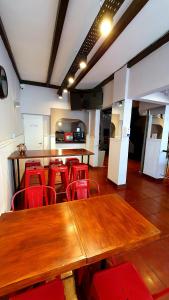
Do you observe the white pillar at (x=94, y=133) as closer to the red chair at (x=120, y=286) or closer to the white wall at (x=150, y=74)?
the white wall at (x=150, y=74)

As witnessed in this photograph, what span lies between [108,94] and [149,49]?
6.25 ft

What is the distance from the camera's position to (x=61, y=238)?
38.1 inches

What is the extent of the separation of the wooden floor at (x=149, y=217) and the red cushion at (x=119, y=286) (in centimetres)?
64

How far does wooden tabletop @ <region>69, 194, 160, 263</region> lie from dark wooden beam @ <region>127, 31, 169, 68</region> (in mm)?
2547

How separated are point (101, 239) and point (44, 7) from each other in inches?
104

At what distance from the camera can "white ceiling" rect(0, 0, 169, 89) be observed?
1806mm

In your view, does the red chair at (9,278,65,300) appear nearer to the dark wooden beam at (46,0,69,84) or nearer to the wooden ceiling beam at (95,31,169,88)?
the dark wooden beam at (46,0,69,84)

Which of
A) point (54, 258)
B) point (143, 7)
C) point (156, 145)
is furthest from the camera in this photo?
point (156, 145)

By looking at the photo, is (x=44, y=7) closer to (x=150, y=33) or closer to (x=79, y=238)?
(x=150, y=33)

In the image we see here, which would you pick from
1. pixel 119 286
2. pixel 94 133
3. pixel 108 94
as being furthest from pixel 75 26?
pixel 94 133

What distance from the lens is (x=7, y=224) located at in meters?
1.09

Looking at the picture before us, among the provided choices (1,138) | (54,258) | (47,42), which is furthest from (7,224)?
(47,42)

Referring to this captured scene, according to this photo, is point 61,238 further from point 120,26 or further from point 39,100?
point 39,100

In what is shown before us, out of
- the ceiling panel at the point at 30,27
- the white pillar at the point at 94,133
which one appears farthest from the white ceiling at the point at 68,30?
the white pillar at the point at 94,133
